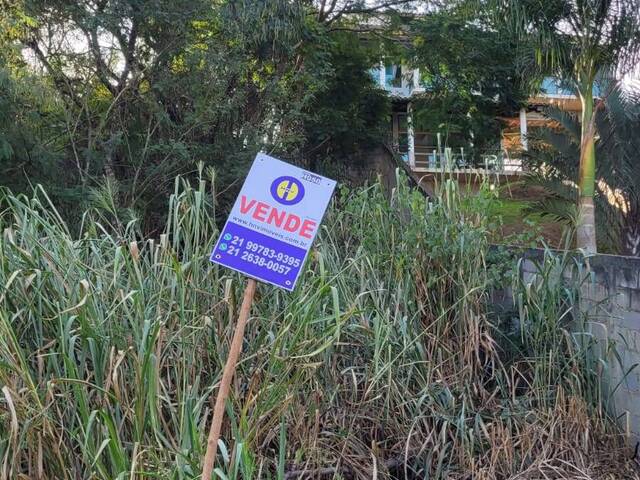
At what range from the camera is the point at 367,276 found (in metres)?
3.24

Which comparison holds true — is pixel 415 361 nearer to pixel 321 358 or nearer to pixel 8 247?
pixel 321 358

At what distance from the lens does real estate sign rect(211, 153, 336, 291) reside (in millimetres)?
1921

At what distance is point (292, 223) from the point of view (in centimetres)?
196

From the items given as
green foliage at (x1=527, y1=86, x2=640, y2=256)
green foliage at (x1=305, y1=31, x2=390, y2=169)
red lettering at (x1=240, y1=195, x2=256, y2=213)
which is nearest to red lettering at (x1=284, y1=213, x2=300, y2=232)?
red lettering at (x1=240, y1=195, x2=256, y2=213)

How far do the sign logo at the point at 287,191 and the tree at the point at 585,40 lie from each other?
464 cm

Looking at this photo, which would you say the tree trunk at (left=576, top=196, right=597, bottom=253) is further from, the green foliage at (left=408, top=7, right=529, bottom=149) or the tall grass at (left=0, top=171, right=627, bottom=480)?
the green foliage at (left=408, top=7, right=529, bottom=149)

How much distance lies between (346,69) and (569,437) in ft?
31.4

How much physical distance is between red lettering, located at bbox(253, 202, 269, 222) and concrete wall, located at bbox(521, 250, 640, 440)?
207 cm

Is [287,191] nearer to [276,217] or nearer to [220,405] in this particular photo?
[276,217]

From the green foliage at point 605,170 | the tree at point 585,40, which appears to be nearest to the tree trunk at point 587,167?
the tree at point 585,40

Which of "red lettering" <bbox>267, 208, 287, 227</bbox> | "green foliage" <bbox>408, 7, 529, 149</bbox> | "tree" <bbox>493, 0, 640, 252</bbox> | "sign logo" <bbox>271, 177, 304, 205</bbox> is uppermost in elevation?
"green foliage" <bbox>408, 7, 529, 149</bbox>

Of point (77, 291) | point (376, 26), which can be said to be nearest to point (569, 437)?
point (77, 291)

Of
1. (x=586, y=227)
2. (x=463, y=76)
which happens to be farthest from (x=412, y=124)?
(x=586, y=227)

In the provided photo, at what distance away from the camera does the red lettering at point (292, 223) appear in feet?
6.41
